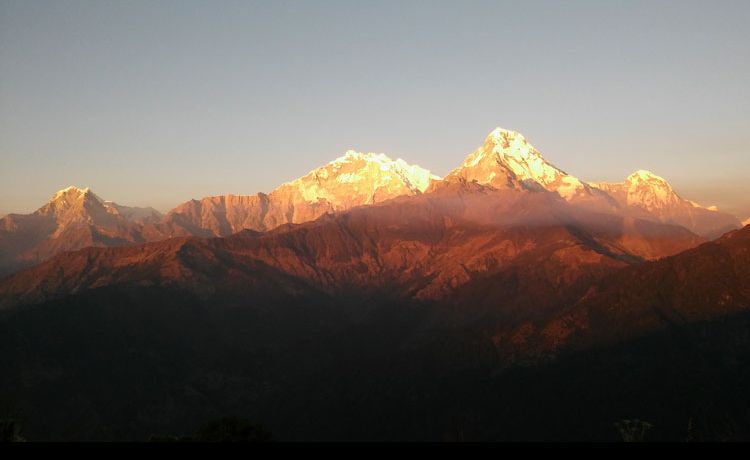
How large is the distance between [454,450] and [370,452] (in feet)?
3.36

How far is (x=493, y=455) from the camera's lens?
9664 mm

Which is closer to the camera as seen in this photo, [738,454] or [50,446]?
[738,454]

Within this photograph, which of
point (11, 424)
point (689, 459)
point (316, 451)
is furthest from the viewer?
point (11, 424)

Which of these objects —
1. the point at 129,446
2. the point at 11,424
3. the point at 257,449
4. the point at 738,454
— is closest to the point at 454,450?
the point at 257,449

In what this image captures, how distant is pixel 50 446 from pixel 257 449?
8.28ft

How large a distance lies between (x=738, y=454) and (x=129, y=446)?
23.7 ft

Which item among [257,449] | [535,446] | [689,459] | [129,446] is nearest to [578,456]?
[535,446]

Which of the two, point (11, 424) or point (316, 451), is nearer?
point (316, 451)

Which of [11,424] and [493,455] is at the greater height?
[493,455]

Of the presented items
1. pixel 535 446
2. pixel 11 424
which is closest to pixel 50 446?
pixel 535 446

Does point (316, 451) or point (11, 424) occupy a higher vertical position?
point (316, 451)

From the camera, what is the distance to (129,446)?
990 centimetres

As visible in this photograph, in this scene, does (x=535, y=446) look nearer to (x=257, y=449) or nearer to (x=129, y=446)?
(x=257, y=449)

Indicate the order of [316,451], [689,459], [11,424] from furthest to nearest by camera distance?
[11,424], [316,451], [689,459]
